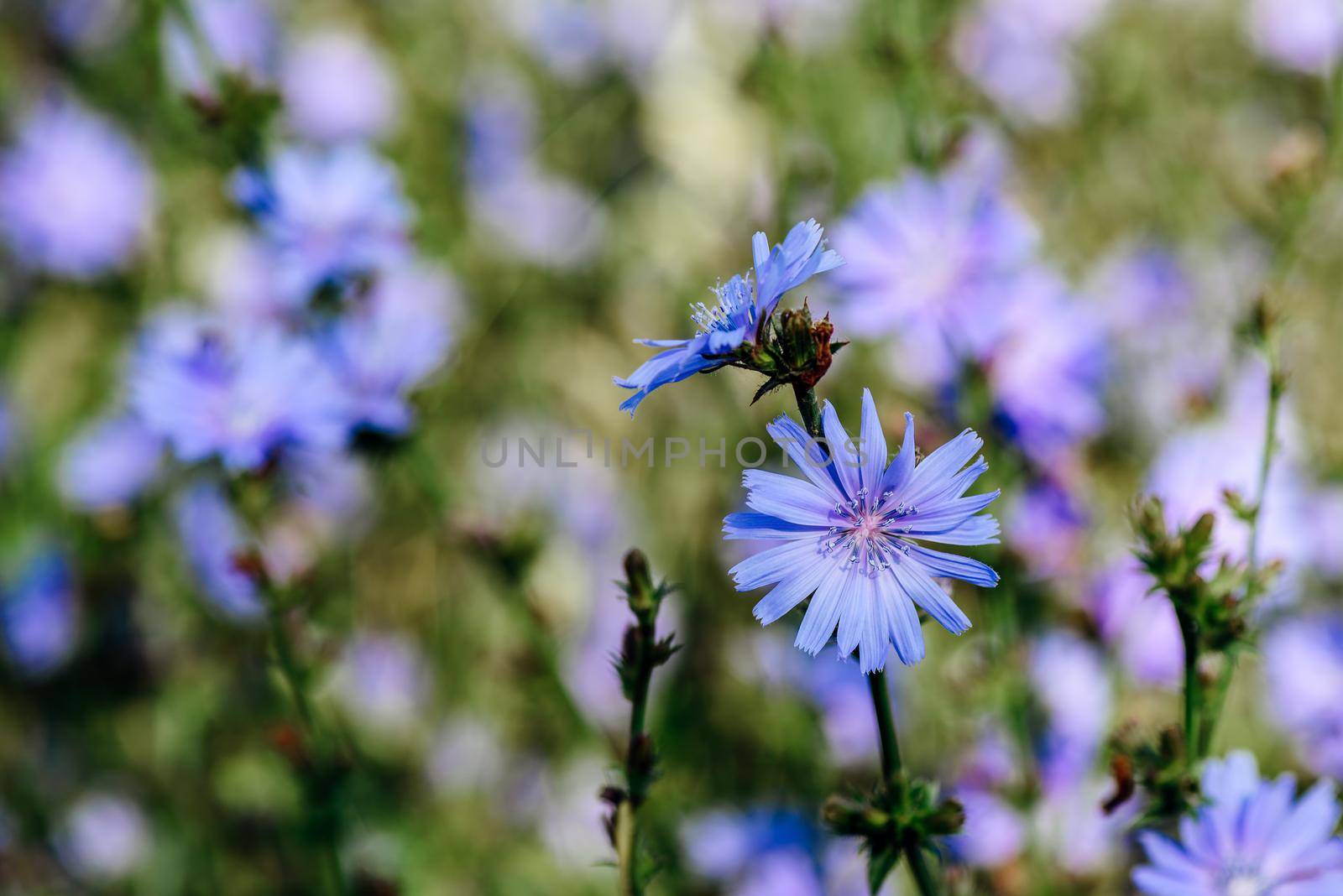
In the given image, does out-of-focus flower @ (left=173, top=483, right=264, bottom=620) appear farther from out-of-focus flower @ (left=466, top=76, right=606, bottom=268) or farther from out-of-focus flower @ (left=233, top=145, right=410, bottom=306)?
out-of-focus flower @ (left=466, top=76, right=606, bottom=268)

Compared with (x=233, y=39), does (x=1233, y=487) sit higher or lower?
lower

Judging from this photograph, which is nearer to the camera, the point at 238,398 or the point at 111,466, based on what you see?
the point at 238,398

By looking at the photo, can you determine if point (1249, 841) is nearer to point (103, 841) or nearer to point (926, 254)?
point (926, 254)

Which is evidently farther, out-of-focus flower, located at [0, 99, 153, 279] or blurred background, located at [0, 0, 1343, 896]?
out-of-focus flower, located at [0, 99, 153, 279]

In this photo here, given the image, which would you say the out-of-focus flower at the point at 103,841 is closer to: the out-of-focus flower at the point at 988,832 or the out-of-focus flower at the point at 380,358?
the out-of-focus flower at the point at 380,358

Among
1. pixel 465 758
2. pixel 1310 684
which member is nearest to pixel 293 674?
pixel 465 758

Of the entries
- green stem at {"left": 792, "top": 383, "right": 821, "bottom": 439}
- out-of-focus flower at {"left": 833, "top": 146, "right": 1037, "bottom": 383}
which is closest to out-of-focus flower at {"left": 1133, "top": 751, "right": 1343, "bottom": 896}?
green stem at {"left": 792, "top": 383, "right": 821, "bottom": 439}

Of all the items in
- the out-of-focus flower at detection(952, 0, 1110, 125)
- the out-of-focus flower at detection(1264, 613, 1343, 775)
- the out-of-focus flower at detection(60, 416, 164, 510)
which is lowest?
the out-of-focus flower at detection(1264, 613, 1343, 775)
